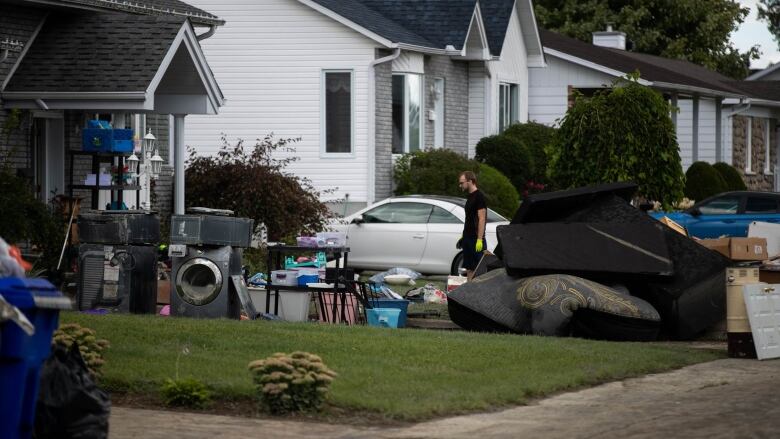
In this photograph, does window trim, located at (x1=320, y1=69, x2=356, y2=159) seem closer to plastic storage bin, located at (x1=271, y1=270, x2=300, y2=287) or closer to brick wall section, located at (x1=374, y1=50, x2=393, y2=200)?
brick wall section, located at (x1=374, y1=50, x2=393, y2=200)

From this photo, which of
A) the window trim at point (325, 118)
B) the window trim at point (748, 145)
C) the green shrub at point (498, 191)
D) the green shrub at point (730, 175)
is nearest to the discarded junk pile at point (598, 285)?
the green shrub at point (498, 191)

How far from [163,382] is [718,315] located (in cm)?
727

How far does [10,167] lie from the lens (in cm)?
2022

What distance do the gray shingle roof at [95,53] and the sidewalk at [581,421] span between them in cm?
1113

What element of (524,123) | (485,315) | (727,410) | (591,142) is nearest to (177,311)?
(485,315)

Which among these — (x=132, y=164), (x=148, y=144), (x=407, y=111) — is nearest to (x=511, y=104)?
(x=407, y=111)

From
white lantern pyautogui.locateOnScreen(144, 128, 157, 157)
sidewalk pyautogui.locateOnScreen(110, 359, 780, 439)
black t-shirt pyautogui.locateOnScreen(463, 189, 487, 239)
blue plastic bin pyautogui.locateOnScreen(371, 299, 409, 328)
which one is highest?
white lantern pyautogui.locateOnScreen(144, 128, 157, 157)

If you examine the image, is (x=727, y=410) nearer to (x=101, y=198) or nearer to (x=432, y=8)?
(x=101, y=198)

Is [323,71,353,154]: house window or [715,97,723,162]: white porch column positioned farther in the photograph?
[715,97,723,162]: white porch column

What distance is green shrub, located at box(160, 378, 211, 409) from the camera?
10.4 metres

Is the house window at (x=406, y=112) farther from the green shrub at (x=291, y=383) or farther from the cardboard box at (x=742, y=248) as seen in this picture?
the green shrub at (x=291, y=383)

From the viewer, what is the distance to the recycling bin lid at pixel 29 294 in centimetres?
764

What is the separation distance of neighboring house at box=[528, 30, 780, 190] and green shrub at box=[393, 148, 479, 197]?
271 inches

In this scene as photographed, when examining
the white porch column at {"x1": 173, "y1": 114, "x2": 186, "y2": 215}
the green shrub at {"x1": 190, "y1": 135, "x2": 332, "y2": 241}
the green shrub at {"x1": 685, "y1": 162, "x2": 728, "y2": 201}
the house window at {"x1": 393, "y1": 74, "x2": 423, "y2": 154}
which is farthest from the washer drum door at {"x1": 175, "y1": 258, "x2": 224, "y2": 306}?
the green shrub at {"x1": 685, "y1": 162, "x2": 728, "y2": 201}
